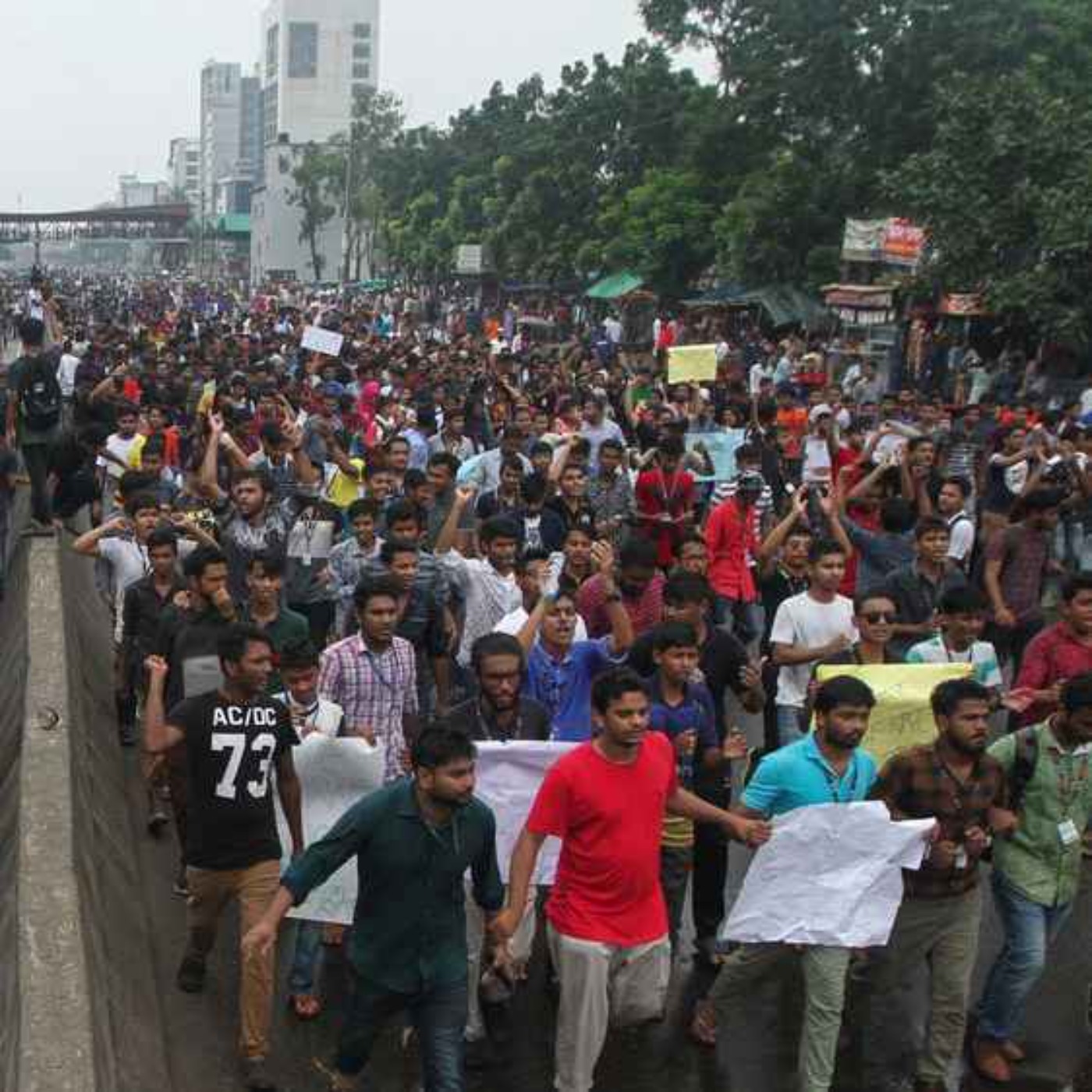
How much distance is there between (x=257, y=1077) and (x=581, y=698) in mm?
1855

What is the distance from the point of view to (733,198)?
35.2m

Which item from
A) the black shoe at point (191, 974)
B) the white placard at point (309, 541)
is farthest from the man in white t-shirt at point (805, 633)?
the white placard at point (309, 541)

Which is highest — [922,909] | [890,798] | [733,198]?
[733,198]

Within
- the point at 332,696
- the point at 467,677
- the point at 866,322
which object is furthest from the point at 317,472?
the point at 866,322

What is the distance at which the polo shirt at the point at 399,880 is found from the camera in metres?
4.55

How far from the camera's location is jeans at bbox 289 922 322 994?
19.1ft

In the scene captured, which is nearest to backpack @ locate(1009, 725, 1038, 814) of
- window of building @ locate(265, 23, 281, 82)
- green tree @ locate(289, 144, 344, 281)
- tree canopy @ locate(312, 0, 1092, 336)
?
tree canopy @ locate(312, 0, 1092, 336)

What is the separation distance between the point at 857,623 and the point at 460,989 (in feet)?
9.37

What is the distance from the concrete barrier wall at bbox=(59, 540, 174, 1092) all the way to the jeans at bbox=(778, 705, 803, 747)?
2.85 meters

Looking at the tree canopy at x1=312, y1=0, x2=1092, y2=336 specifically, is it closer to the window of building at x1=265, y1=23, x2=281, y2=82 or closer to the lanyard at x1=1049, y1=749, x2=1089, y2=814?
the lanyard at x1=1049, y1=749, x2=1089, y2=814

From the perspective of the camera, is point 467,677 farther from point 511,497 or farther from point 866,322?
point 866,322

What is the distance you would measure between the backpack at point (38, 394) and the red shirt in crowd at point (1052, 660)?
26.0ft

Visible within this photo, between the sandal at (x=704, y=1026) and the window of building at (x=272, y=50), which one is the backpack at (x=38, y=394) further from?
the window of building at (x=272, y=50)

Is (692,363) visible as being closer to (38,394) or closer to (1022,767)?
(38,394)
